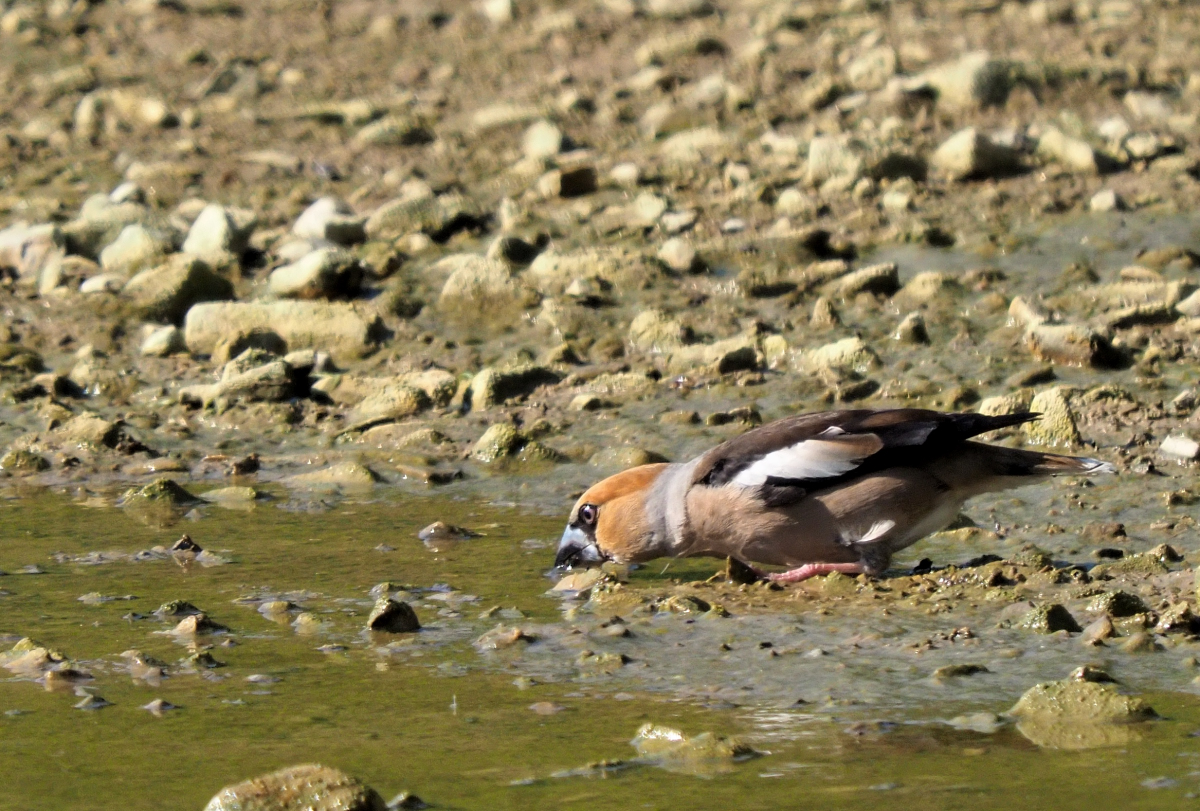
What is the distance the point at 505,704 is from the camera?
486cm

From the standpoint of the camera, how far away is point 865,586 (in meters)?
6.24

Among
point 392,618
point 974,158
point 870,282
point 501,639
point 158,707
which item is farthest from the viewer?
point 974,158

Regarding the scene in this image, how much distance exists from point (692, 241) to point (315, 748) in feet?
21.8

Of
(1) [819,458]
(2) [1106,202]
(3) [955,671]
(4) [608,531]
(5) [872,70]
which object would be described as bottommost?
(3) [955,671]

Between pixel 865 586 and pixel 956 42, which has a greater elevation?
pixel 956 42

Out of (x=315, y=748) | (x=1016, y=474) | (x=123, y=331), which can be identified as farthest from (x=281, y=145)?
(x=315, y=748)

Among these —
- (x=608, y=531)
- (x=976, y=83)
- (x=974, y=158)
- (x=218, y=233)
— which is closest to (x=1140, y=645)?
(x=608, y=531)

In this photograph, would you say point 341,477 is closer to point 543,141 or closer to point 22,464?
point 22,464

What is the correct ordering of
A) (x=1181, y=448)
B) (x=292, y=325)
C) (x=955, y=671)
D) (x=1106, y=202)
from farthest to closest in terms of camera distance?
1. (x=1106, y=202)
2. (x=292, y=325)
3. (x=1181, y=448)
4. (x=955, y=671)

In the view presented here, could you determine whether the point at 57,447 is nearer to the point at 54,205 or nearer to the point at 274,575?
the point at 274,575

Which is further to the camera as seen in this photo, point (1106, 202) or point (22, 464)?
point (1106, 202)

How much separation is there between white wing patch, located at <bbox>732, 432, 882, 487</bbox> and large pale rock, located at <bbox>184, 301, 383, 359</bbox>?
13.8 ft

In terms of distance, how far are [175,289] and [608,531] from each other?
493 centimetres

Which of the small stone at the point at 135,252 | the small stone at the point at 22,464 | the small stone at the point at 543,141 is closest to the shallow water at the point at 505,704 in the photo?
the small stone at the point at 22,464
